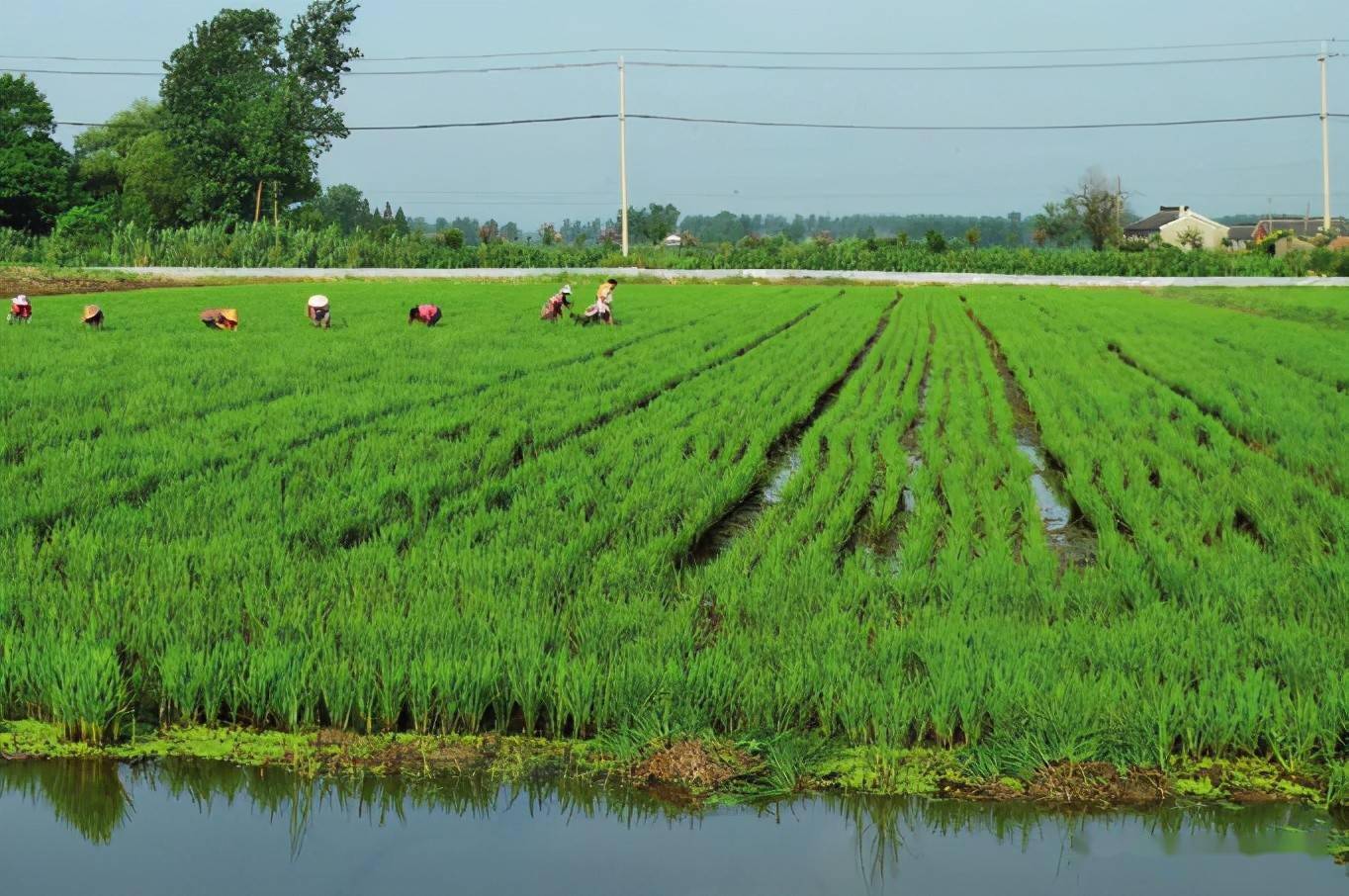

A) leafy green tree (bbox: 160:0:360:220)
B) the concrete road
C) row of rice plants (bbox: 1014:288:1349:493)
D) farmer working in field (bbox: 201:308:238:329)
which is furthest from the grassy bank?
leafy green tree (bbox: 160:0:360:220)

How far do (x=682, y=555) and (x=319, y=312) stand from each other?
1168 centimetres

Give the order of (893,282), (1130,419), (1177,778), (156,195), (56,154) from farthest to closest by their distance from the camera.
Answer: (156,195)
(56,154)
(893,282)
(1130,419)
(1177,778)

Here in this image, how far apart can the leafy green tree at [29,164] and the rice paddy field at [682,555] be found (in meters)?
38.4

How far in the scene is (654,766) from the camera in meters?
3.23

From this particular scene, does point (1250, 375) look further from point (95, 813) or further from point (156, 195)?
A: point (156, 195)

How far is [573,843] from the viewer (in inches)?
114

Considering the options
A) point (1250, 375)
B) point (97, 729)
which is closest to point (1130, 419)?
point (1250, 375)

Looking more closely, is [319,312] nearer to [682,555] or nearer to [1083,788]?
[682,555]

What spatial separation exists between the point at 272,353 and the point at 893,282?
1095 inches

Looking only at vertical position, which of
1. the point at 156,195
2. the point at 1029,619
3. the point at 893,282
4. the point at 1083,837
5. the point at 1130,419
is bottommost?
the point at 1083,837

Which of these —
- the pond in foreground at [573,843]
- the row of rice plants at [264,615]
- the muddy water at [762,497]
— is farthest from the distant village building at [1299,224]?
the pond in foreground at [573,843]

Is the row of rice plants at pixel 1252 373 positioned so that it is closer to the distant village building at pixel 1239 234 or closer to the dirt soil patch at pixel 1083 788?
the dirt soil patch at pixel 1083 788

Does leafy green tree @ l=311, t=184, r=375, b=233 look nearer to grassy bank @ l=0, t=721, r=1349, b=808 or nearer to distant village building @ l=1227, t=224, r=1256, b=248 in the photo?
distant village building @ l=1227, t=224, r=1256, b=248

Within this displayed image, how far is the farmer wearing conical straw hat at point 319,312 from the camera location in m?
15.5
